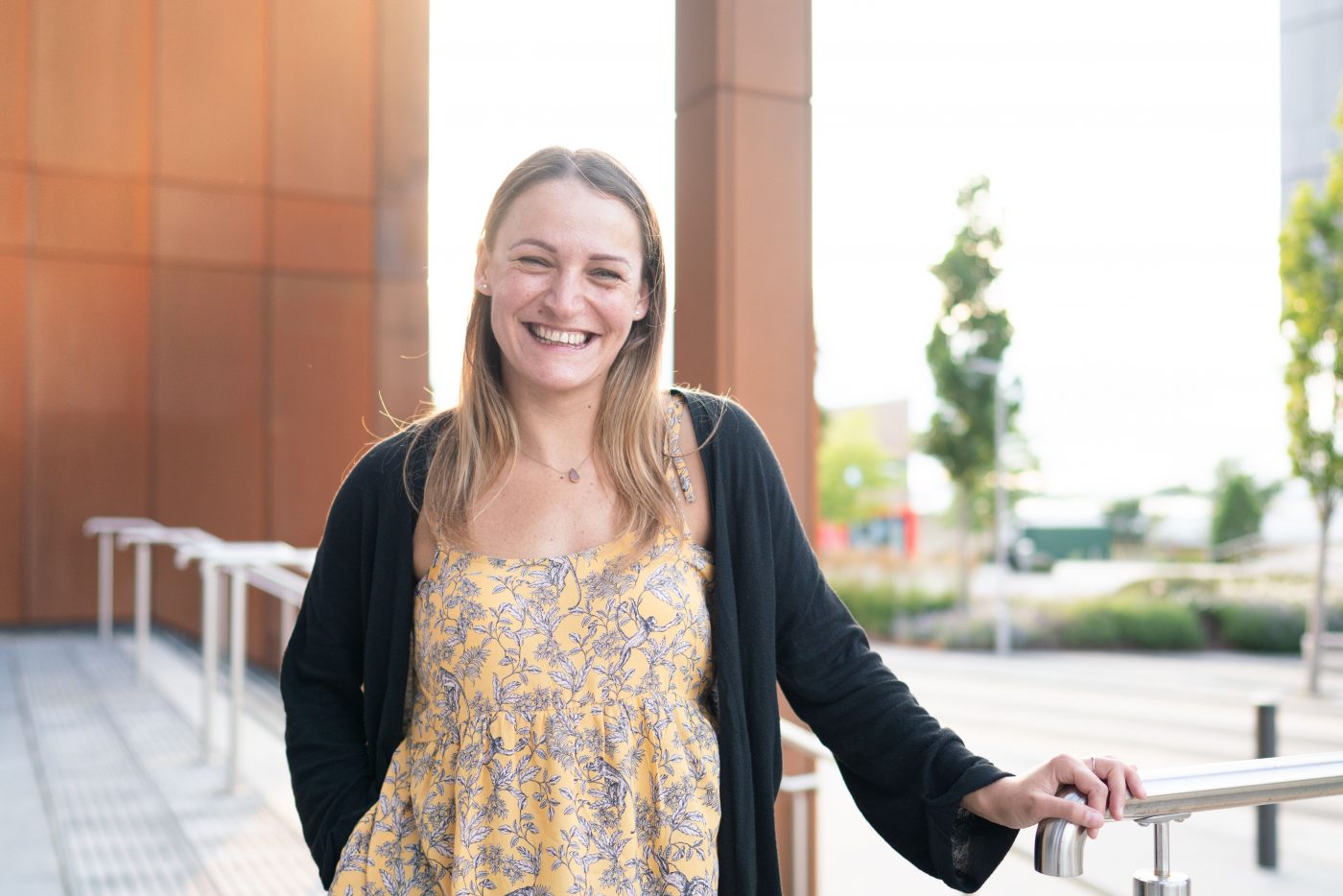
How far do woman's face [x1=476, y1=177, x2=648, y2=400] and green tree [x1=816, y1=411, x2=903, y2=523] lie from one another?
49.4m

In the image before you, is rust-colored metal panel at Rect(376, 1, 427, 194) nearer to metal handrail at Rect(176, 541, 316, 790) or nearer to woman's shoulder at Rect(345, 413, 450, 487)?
metal handrail at Rect(176, 541, 316, 790)


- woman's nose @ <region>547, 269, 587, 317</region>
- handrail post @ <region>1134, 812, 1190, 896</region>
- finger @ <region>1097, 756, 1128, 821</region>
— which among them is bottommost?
handrail post @ <region>1134, 812, 1190, 896</region>

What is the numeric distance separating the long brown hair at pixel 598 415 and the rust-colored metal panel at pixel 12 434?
8.81 meters

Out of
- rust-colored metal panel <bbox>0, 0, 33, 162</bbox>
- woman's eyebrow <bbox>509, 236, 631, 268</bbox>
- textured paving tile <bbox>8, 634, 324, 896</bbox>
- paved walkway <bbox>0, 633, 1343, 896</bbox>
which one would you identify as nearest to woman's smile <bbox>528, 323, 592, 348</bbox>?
woman's eyebrow <bbox>509, 236, 631, 268</bbox>

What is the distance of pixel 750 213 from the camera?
3.23 m

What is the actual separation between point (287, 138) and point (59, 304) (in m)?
2.33

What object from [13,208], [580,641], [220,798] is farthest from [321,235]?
[580,641]

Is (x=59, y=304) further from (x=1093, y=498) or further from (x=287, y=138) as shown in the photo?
(x=1093, y=498)

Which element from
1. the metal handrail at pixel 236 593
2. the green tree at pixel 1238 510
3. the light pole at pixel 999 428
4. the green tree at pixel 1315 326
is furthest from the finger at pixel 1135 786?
the green tree at pixel 1238 510

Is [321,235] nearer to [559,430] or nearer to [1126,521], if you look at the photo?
[559,430]

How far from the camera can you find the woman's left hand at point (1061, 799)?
133 cm

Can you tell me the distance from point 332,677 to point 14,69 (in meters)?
8.63

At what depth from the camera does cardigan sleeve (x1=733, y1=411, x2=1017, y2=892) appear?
1.53m

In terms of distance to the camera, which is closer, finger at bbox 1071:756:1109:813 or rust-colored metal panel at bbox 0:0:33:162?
finger at bbox 1071:756:1109:813
